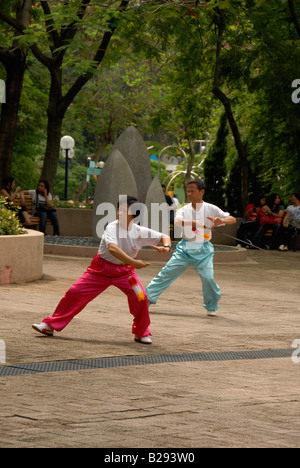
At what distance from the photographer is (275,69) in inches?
984

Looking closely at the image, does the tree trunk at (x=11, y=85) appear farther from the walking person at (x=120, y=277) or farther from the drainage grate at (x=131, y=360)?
the drainage grate at (x=131, y=360)

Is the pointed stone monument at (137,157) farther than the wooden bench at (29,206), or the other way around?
the wooden bench at (29,206)

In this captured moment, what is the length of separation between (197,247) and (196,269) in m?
0.27

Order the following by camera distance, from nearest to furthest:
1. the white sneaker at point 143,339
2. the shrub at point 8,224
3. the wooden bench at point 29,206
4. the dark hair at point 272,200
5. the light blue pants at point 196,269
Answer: the white sneaker at point 143,339
the light blue pants at point 196,269
the shrub at point 8,224
the wooden bench at point 29,206
the dark hair at point 272,200

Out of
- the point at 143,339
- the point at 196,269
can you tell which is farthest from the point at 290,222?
the point at 143,339

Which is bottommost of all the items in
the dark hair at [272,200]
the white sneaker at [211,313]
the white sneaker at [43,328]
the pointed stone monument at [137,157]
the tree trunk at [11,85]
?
the white sneaker at [211,313]

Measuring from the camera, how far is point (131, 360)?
28.2ft

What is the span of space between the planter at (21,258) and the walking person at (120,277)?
4.46 m

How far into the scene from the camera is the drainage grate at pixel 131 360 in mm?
7895

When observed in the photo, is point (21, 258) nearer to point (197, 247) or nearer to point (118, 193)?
point (197, 247)

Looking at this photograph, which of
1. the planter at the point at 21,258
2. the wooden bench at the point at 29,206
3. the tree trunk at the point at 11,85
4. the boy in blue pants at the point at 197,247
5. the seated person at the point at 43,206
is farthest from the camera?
the wooden bench at the point at 29,206

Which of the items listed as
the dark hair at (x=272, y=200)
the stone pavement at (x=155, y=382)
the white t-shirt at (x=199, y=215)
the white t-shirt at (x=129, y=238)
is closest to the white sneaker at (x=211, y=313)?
the stone pavement at (x=155, y=382)

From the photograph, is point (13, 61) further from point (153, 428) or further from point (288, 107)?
point (153, 428)

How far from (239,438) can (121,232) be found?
4.03 metres
